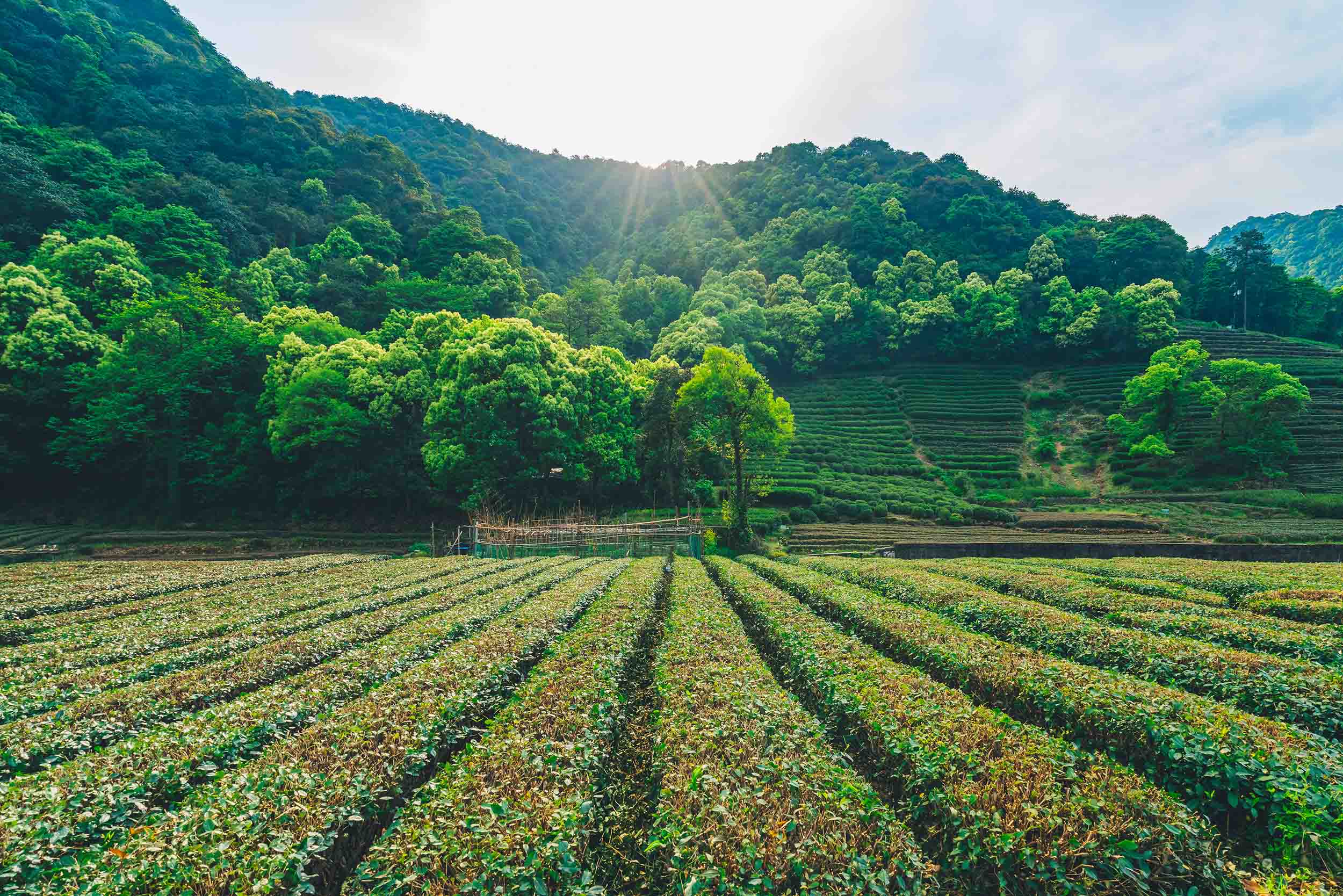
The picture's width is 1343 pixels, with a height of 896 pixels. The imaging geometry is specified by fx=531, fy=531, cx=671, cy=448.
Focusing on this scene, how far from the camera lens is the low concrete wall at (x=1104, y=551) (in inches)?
906

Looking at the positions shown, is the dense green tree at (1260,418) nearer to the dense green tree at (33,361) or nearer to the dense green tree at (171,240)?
the dense green tree at (33,361)

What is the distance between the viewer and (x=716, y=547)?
30734mm

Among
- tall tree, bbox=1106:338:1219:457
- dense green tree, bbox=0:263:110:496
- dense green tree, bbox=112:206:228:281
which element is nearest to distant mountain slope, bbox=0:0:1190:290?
dense green tree, bbox=112:206:228:281

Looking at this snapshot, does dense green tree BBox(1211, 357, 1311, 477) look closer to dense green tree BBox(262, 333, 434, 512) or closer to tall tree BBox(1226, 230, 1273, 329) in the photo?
tall tree BBox(1226, 230, 1273, 329)

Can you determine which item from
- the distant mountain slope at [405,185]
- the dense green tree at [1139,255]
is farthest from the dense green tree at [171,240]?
the dense green tree at [1139,255]

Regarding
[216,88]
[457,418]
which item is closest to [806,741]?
[457,418]

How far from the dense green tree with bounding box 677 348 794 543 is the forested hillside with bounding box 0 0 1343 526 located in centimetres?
138

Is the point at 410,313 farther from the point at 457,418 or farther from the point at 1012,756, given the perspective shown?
the point at 1012,756

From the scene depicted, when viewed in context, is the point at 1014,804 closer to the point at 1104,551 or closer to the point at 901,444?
the point at 1104,551

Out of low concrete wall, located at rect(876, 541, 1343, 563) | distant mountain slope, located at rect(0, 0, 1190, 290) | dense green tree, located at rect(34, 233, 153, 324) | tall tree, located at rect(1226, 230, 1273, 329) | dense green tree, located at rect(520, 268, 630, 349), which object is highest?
distant mountain slope, located at rect(0, 0, 1190, 290)

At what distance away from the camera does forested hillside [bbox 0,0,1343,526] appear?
32.8 metres

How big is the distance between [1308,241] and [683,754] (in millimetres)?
210251

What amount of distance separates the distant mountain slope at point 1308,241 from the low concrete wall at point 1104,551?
131 meters

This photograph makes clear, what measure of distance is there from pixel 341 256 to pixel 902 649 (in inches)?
2586
